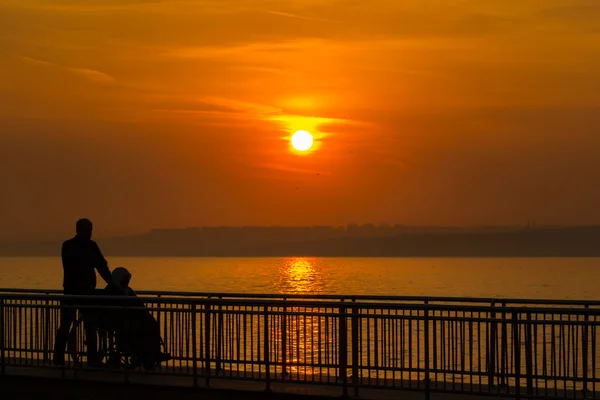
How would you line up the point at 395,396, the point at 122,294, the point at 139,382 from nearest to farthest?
the point at 395,396, the point at 139,382, the point at 122,294

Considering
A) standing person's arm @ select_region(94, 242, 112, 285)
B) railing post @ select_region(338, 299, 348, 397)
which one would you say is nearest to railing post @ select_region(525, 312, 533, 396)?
railing post @ select_region(338, 299, 348, 397)

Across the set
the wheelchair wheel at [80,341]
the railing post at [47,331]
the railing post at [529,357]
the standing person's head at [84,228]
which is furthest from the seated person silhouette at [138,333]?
the railing post at [529,357]

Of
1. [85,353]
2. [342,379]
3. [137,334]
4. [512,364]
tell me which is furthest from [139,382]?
[512,364]

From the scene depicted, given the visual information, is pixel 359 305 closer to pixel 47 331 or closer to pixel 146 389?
pixel 146 389

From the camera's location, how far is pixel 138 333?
15.3m

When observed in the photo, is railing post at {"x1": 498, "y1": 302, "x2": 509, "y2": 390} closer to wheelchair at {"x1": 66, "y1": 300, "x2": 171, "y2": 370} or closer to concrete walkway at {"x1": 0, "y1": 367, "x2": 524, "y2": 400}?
concrete walkway at {"x1": 0, "y1": 367, "x2": 524, "y2": 400}

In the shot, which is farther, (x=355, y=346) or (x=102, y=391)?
(x=102, y=391)

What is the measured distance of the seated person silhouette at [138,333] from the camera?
49.6ft

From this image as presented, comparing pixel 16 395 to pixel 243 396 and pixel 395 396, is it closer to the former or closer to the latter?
pixel 243 396

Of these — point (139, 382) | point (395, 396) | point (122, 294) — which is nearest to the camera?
point (395, 396)

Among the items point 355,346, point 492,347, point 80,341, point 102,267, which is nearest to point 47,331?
point 80,341

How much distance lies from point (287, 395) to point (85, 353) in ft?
13.3

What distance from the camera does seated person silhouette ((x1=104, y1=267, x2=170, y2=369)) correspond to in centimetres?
1512

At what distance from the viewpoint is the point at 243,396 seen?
46.6 ft
